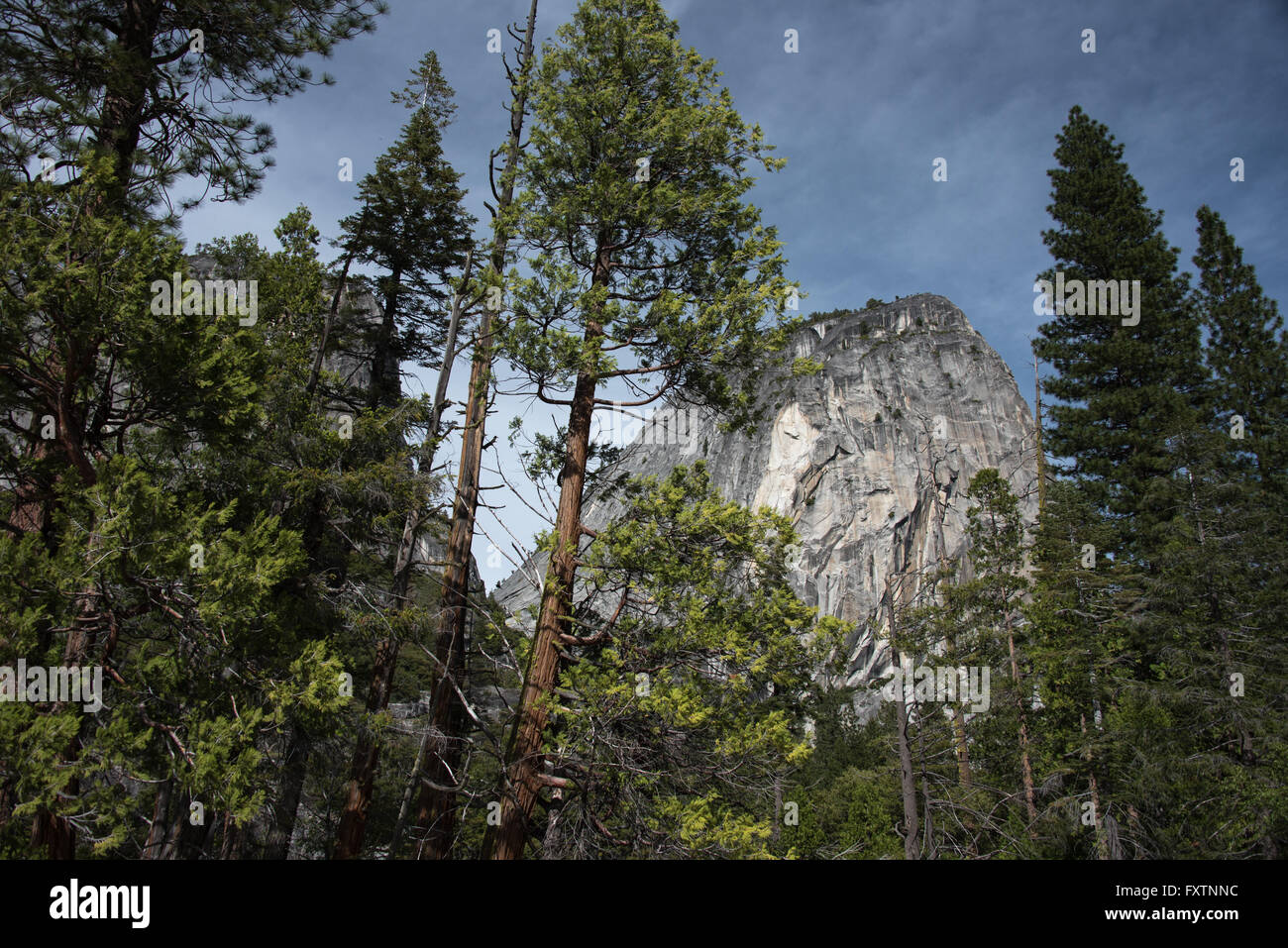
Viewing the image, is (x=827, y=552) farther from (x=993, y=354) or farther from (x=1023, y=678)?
(x=1023, y=678)

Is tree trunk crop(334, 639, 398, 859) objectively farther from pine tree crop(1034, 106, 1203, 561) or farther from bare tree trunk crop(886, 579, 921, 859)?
pine tree crop(1034, 106, 1203, 561)

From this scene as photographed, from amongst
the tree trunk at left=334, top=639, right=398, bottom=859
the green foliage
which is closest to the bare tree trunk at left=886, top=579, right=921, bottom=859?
the green foliage

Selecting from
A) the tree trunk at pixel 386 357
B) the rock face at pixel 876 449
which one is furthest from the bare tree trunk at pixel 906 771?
the rock face at pixel 876 449

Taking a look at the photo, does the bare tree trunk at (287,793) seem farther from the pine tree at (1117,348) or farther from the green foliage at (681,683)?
the pine tree at (1117,348)

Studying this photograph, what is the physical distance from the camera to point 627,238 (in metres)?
7.55

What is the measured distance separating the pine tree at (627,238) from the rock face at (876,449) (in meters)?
57.6

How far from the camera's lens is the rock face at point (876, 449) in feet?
229

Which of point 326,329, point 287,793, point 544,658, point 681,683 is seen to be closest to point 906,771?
point 681,683

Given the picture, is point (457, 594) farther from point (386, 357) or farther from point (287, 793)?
point (386, 357)

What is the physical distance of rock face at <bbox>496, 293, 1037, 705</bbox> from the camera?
69.9m

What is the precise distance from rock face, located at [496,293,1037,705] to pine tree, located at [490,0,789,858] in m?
57.6

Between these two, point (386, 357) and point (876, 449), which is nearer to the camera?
point (386, 357)

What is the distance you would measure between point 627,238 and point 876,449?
74.2 meters
